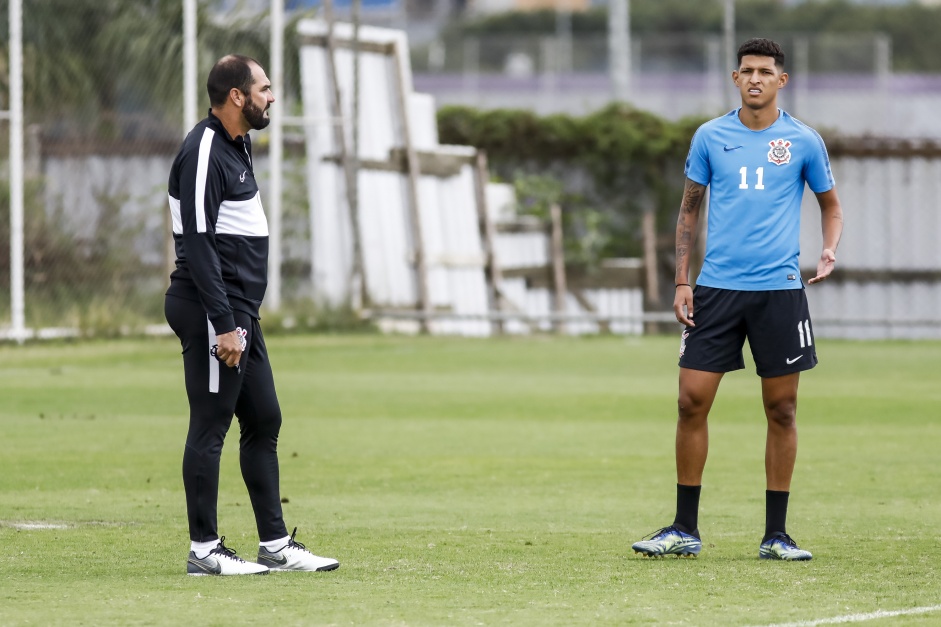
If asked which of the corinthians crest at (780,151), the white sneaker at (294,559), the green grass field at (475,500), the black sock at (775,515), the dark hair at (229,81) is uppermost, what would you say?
the dark hair at (229,81)

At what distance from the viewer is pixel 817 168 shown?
727cm

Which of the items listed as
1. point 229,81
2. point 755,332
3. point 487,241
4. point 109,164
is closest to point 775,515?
point 755,332

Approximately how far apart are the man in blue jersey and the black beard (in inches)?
70.3

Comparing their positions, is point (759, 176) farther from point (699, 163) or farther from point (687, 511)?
point (687, 511)

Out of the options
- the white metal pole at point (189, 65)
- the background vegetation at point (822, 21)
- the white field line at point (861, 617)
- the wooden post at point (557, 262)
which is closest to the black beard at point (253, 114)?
the white field line at point (861, 617)

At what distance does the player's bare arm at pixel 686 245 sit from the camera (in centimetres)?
730

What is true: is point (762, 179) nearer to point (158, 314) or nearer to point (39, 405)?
point (39, 405)

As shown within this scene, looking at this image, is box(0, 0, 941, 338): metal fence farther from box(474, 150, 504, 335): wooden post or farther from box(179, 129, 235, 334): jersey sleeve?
box(179, 129, 235, 334): jersey sleeve

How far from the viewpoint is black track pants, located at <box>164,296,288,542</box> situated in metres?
6.70

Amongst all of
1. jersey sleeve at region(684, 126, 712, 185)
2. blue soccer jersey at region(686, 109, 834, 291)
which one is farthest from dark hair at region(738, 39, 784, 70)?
jersey sleeve at region(684, 126, 712, 185)

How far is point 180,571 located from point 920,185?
65.6 ft

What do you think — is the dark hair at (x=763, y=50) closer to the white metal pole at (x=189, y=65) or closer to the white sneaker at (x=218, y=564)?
the white sneaker at (x=218, y=564)

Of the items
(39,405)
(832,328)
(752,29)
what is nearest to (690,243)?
(39,405)

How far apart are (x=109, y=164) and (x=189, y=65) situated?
63.4 inches
